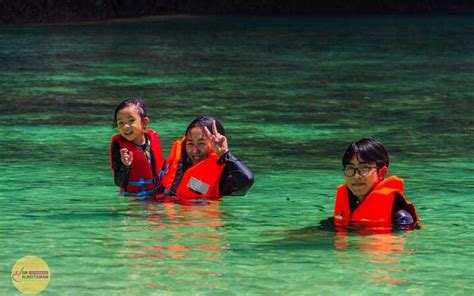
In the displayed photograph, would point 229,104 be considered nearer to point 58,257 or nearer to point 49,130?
point 49,130

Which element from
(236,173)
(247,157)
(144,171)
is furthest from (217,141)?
(247,157)

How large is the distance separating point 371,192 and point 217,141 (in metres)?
1.20

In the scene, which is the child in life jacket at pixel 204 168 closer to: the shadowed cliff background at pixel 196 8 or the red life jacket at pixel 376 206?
the red life jacket at pixel 376 206

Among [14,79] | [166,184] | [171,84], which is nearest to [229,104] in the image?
[171,84]

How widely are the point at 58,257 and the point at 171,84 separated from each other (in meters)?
10.2

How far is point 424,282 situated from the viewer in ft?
21.6

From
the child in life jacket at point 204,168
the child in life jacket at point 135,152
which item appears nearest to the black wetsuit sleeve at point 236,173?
the child in life jacket at point 204,168

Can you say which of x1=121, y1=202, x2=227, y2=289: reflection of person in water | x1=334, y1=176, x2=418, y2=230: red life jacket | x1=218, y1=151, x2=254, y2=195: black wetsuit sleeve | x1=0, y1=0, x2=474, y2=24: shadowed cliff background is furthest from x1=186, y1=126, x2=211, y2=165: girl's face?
x1=0, y1=0, x2=474, y2=24: shadowed cliff background

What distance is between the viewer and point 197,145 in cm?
851

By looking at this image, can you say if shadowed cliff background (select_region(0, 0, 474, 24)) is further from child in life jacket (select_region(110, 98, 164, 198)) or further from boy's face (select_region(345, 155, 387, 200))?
boy's face (select_region(345, 155, 387, 200))

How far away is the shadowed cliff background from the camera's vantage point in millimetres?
29172

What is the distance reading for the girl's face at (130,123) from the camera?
853 cm

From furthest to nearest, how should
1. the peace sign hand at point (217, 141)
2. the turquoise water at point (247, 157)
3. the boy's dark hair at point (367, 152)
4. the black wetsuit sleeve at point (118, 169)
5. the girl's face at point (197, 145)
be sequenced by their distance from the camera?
the black wetsuit sleeve at point (118, 169) → the girl's face at point (197, 145) → the peace sign hand at point (217, 141) → the boy's dark hair at point (367, 152) → the turquoise water at point (247, 157)

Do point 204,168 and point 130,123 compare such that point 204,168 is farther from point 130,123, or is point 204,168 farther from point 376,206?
point 376,206
